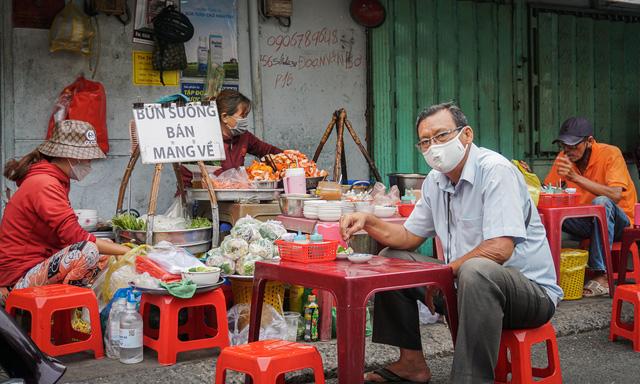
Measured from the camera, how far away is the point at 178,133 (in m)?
6.07

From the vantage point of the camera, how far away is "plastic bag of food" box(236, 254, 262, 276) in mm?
5152

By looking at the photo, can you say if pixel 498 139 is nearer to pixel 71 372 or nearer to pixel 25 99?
pixel 25 99

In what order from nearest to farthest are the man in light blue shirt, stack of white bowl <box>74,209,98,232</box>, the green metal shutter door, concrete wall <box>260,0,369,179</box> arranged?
the man in light blue shirt → stack of white bowl <box>74,209,98,232</box> → concrete wall <box>260,0,369,179</box> → the green metal shutter door

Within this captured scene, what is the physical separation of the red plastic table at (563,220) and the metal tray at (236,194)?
7.53 ft

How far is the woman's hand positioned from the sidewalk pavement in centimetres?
107

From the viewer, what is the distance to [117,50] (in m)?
7.32

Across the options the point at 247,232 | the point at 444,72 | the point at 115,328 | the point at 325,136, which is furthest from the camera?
the point at 444,72

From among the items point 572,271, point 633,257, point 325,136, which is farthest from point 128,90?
point 633,257

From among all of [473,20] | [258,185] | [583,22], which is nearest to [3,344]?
[258,185]

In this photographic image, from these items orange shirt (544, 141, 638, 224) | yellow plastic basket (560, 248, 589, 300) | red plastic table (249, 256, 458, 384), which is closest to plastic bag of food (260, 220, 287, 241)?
red plastic table (249, 256, 458, 384)

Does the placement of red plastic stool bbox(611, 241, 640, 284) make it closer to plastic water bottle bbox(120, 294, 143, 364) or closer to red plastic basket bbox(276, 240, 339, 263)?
red plastic basket bbox(276, 240, 339, 263)

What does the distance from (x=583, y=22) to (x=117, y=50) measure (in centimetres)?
595

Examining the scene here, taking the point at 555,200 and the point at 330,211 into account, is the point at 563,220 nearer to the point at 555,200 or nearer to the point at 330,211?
the point at 555,200

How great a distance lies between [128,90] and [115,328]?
3226 millimetres
